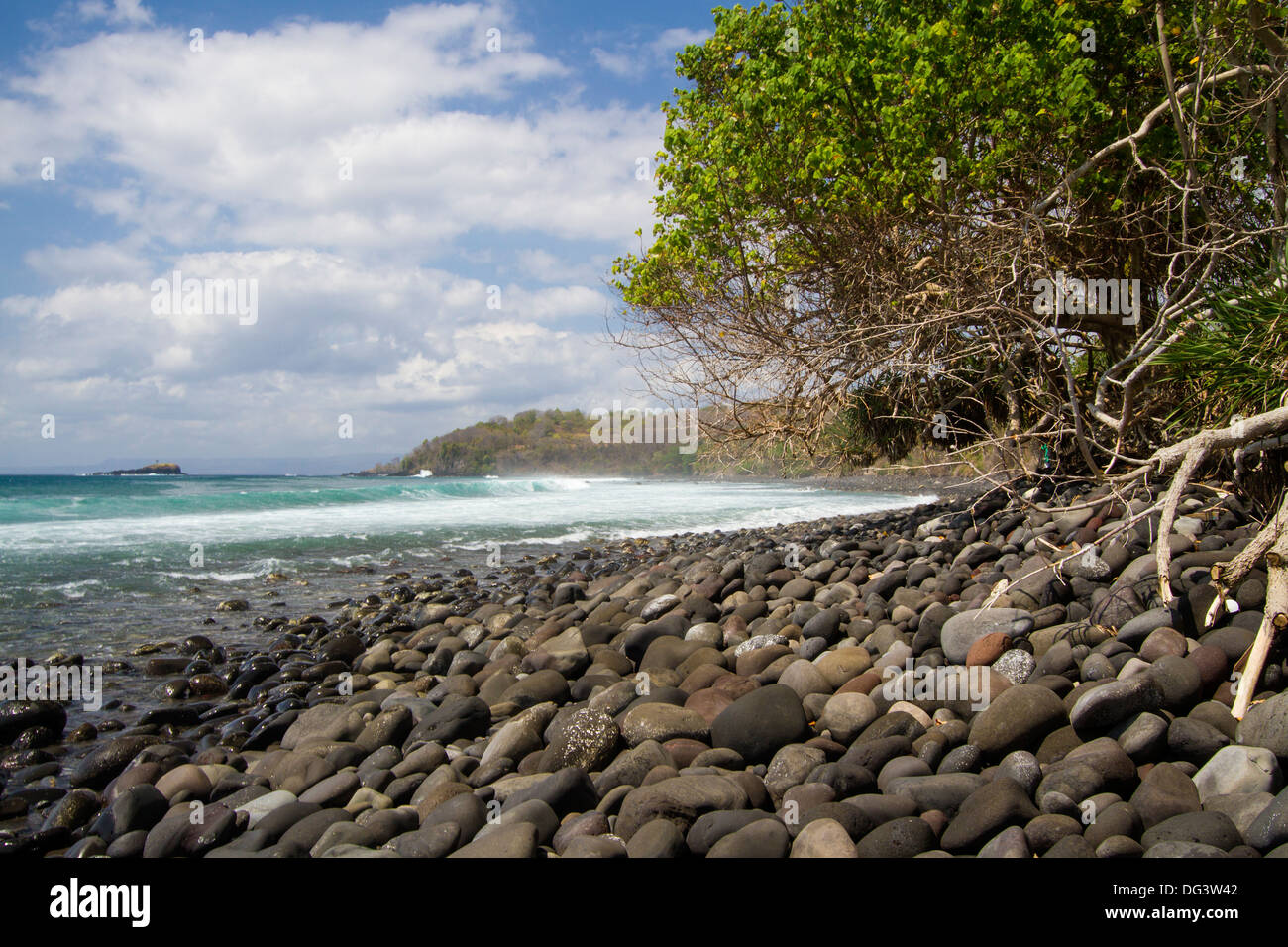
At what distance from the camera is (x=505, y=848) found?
135 inches

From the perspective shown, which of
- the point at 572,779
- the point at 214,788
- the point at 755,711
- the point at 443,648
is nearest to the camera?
the point at 572,779

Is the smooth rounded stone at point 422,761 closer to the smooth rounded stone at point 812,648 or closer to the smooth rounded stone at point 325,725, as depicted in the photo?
the smooth rounded stone at point 325,725

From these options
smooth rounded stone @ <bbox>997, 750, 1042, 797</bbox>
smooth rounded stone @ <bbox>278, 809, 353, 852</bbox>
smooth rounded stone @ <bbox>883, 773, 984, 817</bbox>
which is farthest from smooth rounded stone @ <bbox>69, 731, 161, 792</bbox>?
smooth rounded stone @ <bbox>997, 750, 1042, 797</bbox>

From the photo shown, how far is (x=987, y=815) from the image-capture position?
3189 millimetres

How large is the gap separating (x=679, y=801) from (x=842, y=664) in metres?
2.08

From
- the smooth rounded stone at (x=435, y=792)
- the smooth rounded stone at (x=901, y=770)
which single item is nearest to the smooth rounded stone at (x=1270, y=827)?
the smooth rounded stone at (x=901, y=770)

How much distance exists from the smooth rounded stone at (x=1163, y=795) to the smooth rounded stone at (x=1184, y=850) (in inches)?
8.9

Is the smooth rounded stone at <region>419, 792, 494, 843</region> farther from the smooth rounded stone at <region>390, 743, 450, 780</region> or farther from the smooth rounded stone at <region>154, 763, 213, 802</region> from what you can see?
the smooth rounded stone at <region>154, 763, 213, 802</region>

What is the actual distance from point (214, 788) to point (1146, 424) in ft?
31.2

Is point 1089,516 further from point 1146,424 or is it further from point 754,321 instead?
point 754,321

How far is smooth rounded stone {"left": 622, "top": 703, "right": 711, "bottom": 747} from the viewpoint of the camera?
4520mm

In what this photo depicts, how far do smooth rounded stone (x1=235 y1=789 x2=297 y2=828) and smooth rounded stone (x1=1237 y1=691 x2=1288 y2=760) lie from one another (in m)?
5.05

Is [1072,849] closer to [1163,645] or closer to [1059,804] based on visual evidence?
[1059,804]
